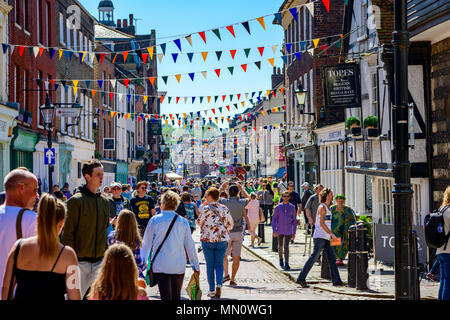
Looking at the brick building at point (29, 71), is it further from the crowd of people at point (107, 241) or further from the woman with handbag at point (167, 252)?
the woman with handbag at point (167, 252)

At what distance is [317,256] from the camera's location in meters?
13.2

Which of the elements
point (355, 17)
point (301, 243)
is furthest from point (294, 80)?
point (301, 243)

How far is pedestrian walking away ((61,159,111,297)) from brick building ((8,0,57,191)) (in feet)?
59.6

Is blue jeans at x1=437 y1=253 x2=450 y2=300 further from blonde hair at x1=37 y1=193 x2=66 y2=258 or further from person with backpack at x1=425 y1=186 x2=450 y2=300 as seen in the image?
blonde hair at x1=37 y1=193 x2=66 y2=258

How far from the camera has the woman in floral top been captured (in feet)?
38.9

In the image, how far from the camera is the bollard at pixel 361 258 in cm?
1277

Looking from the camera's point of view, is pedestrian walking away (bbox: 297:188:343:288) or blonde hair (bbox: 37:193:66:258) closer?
blonde hair (bbox: 37:193:66:258)

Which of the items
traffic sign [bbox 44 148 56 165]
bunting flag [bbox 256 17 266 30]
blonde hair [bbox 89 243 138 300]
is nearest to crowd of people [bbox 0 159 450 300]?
blonde hair [bbox 89 243 138 300]

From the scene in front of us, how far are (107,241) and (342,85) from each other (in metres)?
15.3

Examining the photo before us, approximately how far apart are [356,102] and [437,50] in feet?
22.7

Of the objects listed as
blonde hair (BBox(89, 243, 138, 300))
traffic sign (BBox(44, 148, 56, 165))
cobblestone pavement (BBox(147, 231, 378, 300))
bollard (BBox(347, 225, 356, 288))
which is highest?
traffic sign (BBox(44, 148, 56, 165))

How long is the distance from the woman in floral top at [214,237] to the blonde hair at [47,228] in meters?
6.63

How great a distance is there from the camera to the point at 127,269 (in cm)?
→ 510
